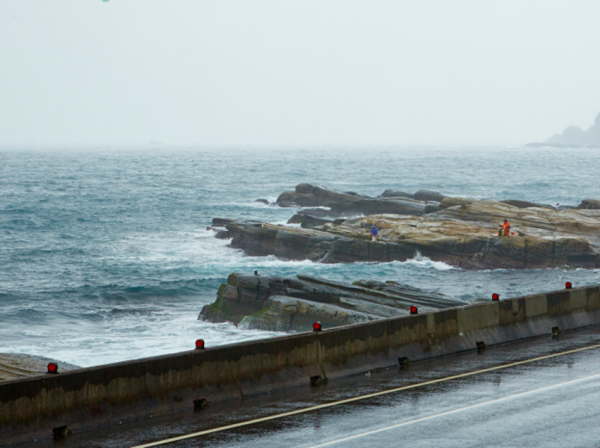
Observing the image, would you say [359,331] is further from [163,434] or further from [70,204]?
[70,204]

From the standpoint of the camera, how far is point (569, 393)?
10883 mm

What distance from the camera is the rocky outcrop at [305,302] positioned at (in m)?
24.1

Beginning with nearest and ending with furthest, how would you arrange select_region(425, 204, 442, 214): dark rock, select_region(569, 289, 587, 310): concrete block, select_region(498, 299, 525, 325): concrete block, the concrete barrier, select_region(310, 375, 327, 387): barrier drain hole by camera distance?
1. the concrete barrier
2. select_region(310, 375, 327, 387): barrier drain hole
3. select_region(498, 299, 525, 325): concrete block
4. select_region(569, 289, 587, 310): concrete block
5. select_region(425, 204, 442, 214): dark rock

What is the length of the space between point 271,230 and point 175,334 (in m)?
17.8

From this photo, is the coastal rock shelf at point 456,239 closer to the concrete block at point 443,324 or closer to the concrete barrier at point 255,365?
the concrete barrier at point 255,365

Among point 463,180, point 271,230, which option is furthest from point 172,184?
point 271,230

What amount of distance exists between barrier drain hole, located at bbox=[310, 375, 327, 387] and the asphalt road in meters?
0.13

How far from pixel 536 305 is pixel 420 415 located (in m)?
6.66

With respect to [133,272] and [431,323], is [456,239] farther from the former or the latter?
[431,323]

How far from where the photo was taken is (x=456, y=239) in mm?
40062

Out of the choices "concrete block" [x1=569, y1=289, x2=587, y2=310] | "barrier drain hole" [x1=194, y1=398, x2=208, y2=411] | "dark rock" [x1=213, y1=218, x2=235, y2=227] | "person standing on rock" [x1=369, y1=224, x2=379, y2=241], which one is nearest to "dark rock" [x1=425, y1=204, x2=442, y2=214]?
"person standing on rock" [x1=369, y1=224, x2=379, y2=241]

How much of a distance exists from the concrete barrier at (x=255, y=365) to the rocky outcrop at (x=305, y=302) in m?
8.82

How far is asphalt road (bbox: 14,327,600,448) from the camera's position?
8805 millimetres

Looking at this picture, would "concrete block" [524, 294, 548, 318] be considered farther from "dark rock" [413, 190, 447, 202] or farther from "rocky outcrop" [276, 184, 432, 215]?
"dark rock" [413, 190, 447, 202]
